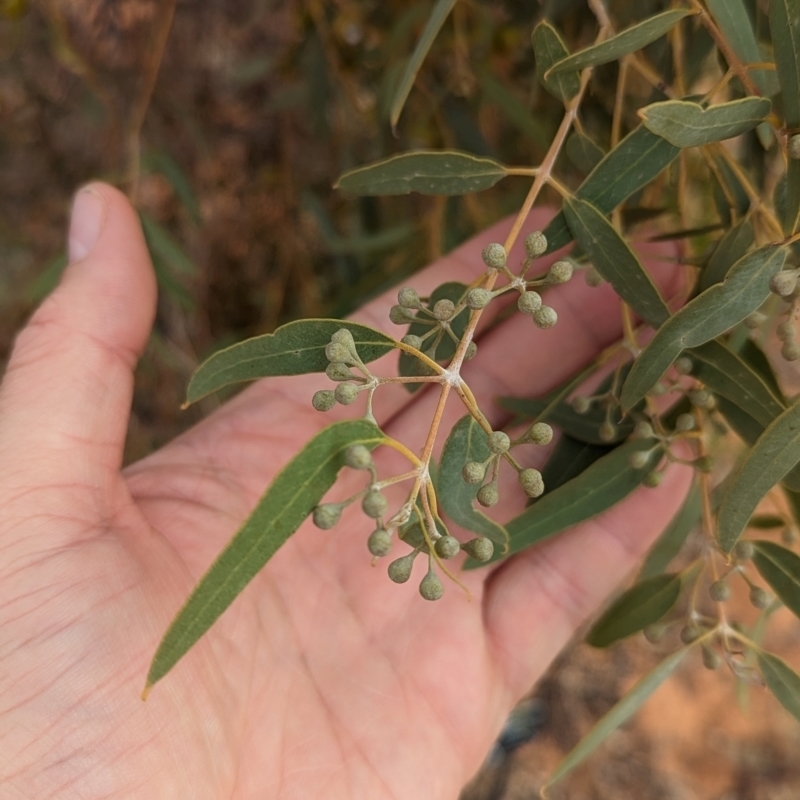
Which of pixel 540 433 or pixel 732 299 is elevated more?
pixel 732 299

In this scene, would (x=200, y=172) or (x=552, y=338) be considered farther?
(x=200, y=172)

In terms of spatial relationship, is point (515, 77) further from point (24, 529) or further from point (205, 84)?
point (24, 529)

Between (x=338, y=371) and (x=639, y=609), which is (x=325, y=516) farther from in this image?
(x=639, y=609)

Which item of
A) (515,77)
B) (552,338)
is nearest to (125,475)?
(552,338)

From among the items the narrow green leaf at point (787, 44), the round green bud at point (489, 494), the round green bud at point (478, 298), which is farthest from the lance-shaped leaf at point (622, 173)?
the round green bud at point (489, 494)

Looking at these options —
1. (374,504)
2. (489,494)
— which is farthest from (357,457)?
(489,494)

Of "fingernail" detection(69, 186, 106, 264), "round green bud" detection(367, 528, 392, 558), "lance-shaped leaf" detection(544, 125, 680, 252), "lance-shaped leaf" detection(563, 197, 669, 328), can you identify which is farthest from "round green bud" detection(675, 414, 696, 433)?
"fingernail" detection(69, 186, 106, 264)
